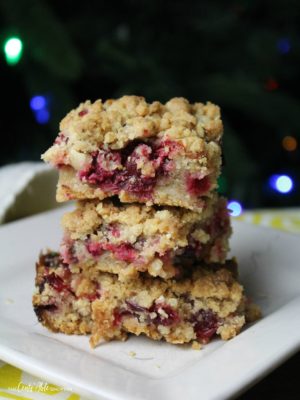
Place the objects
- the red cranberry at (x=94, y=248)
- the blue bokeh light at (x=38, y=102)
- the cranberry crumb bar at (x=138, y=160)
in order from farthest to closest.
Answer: the blue bokeh light at (x=38, y=102)
the red cranberry at (x=94, y=248)
the cranberry crumb bar at (x=138, y=160)

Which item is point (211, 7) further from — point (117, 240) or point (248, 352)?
point (248, 352)

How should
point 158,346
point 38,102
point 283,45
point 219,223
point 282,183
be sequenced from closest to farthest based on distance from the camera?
point 158,346, point 219,223, point 38,102, point 283,45, point 282,183

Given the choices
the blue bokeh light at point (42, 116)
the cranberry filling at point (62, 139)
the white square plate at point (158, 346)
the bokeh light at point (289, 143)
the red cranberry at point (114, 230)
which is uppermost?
the bokeh light at point (289, 143)

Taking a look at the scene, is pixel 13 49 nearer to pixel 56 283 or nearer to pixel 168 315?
pixel 56 283

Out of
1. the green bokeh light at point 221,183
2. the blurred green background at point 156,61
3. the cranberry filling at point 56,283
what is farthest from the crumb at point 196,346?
the blurred green background at point 156,61

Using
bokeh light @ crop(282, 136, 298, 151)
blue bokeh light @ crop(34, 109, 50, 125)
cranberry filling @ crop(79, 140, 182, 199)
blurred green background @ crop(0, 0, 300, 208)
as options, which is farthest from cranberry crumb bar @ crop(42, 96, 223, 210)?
bokeh light @ crop(282, 136, 298, 151)

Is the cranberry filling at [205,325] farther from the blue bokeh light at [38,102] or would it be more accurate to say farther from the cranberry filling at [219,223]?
the blue bokeh light at [38,102]

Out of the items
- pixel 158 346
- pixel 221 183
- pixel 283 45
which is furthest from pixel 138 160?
pixel 283 45
